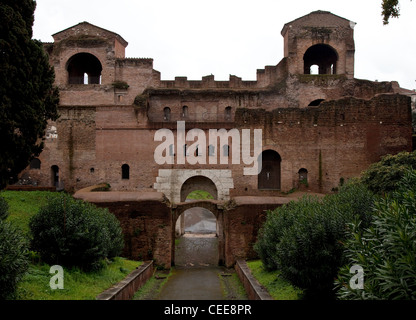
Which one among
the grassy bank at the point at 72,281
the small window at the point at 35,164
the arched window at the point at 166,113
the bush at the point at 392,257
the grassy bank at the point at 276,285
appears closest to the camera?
the bush at the point at 392,257

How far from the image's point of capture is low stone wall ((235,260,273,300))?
35.1 ft

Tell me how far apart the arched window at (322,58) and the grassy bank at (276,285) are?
19.2 metres

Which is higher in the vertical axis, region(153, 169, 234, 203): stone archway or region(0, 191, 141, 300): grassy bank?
region(153, 169, 234, 203): stone archway

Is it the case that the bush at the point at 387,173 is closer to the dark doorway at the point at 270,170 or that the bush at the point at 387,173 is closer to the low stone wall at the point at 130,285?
the dark doorway at the point at 270,170

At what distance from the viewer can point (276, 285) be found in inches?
451


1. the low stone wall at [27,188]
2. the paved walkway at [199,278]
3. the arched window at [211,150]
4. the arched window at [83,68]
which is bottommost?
the paved walkway at [199,278]

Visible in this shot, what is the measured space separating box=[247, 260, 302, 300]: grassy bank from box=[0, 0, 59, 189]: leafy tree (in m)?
9.00

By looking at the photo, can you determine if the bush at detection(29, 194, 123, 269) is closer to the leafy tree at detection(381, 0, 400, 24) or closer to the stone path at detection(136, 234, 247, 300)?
the stone path at detection(136, 234, 247, 300)

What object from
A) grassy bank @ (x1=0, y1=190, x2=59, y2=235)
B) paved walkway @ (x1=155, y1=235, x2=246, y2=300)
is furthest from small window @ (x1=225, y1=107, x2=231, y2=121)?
grassy bank @ (x1=0, y1=190, x2=59, y2=235)

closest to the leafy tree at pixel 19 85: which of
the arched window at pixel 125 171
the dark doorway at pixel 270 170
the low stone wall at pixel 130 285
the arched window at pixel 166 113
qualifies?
the low stone wall at pixel 130 285

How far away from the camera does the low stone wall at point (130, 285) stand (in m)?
10.3
